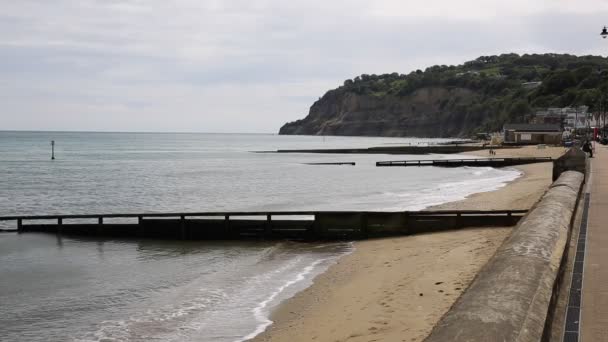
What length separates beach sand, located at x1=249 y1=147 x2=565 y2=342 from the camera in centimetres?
1130

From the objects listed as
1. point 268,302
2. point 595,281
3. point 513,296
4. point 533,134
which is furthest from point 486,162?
point 513,296

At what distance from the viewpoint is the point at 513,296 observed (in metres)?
5.14

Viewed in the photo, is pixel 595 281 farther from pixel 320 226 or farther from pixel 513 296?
pixel 320 226

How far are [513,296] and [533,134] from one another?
13604 cm

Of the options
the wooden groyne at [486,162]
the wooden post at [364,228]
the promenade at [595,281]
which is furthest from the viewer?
the wooden groyne at [486,162]

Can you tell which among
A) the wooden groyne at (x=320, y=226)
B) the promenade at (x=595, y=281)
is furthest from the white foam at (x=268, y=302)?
the promenade at (x=595, y=281)

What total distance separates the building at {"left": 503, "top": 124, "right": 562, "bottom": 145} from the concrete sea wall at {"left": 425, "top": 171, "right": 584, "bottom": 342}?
127 m

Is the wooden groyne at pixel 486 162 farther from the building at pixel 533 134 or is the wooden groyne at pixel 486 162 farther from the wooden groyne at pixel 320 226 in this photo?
the wooden groyne at pixel 320 226

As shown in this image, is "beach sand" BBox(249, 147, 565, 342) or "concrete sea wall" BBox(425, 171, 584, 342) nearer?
"concrete sea wall" BBox(425, 171, 584, 342)

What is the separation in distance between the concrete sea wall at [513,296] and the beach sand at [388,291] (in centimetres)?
327

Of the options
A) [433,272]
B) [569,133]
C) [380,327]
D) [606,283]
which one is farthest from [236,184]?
[569,133]

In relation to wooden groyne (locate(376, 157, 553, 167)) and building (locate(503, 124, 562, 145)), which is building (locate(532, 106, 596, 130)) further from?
wooden groyne (locate(376, 157, 553, 167))

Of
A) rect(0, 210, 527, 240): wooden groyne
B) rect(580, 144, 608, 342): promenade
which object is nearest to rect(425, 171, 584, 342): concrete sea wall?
rect(580, 144, 608, 342): promenade

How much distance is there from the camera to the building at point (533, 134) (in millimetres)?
125688
